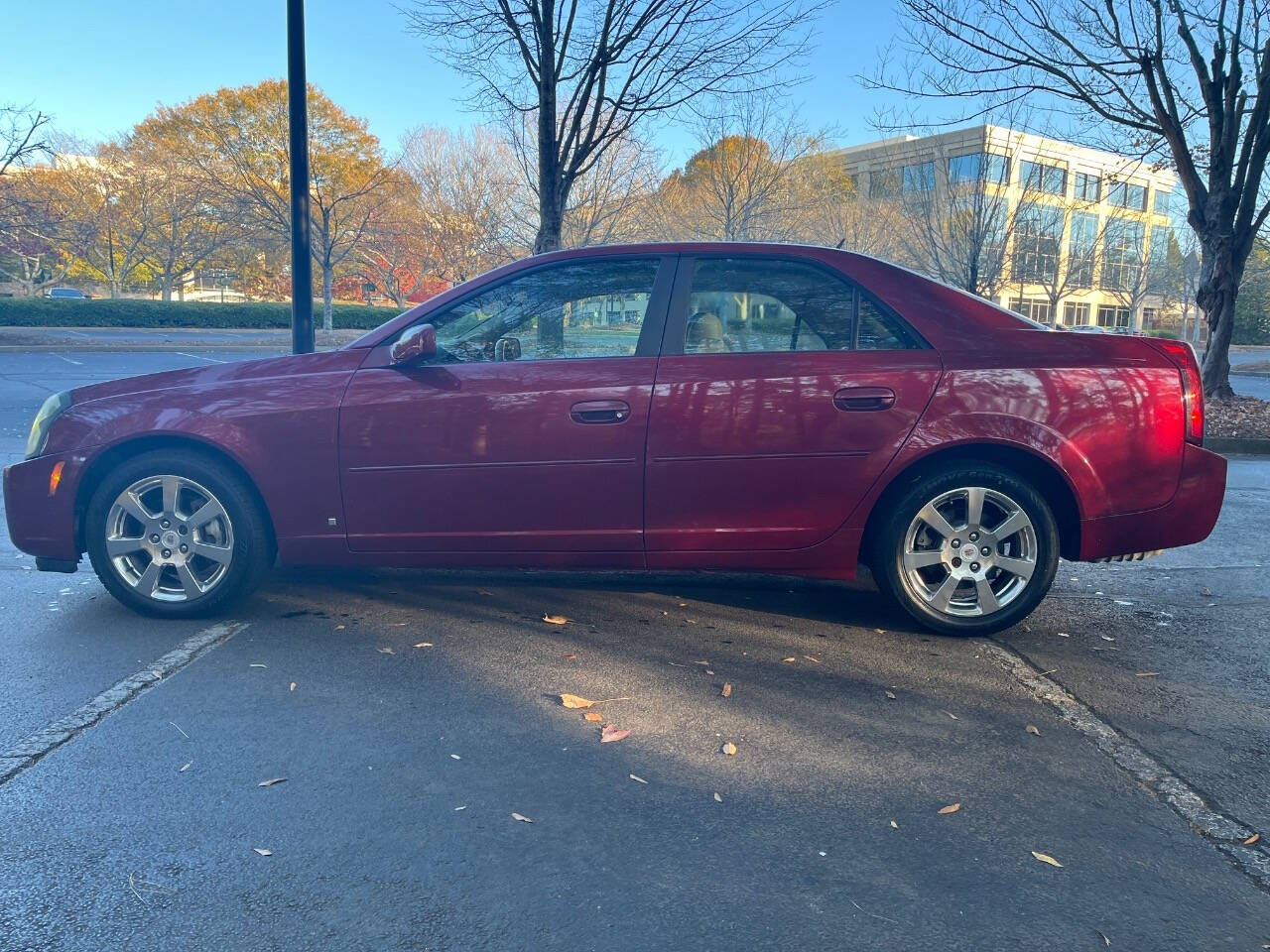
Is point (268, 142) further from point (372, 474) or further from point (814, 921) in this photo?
point (814, 921)

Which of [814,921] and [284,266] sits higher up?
[284,266]

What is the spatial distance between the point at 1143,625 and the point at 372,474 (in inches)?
149

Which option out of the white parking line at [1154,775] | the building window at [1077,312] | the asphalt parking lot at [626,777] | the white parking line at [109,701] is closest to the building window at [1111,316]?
the building window at [1077,312]

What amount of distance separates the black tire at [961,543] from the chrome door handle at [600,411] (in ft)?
4.16

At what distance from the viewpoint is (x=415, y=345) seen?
4.27 metres

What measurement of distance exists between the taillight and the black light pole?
19.9ft

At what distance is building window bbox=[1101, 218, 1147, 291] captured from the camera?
30172 millimetres

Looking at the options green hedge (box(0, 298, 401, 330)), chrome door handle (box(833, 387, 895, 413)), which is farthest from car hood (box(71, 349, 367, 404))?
green hedge (box(0, 298, 401, 330))

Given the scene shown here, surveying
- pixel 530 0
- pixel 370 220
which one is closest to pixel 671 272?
pixel 530 0

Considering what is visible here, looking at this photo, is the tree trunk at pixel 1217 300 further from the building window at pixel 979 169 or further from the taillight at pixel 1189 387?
the taillight at pixel 1189 387

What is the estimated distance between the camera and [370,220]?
3456 centimetres

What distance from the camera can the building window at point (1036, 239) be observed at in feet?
70.3

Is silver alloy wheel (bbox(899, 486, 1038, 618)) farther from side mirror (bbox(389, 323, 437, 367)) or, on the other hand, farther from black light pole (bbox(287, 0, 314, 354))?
black light pole (bbox(287, 0, 314, 354))

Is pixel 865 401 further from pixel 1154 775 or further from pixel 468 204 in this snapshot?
pixel 468 204
